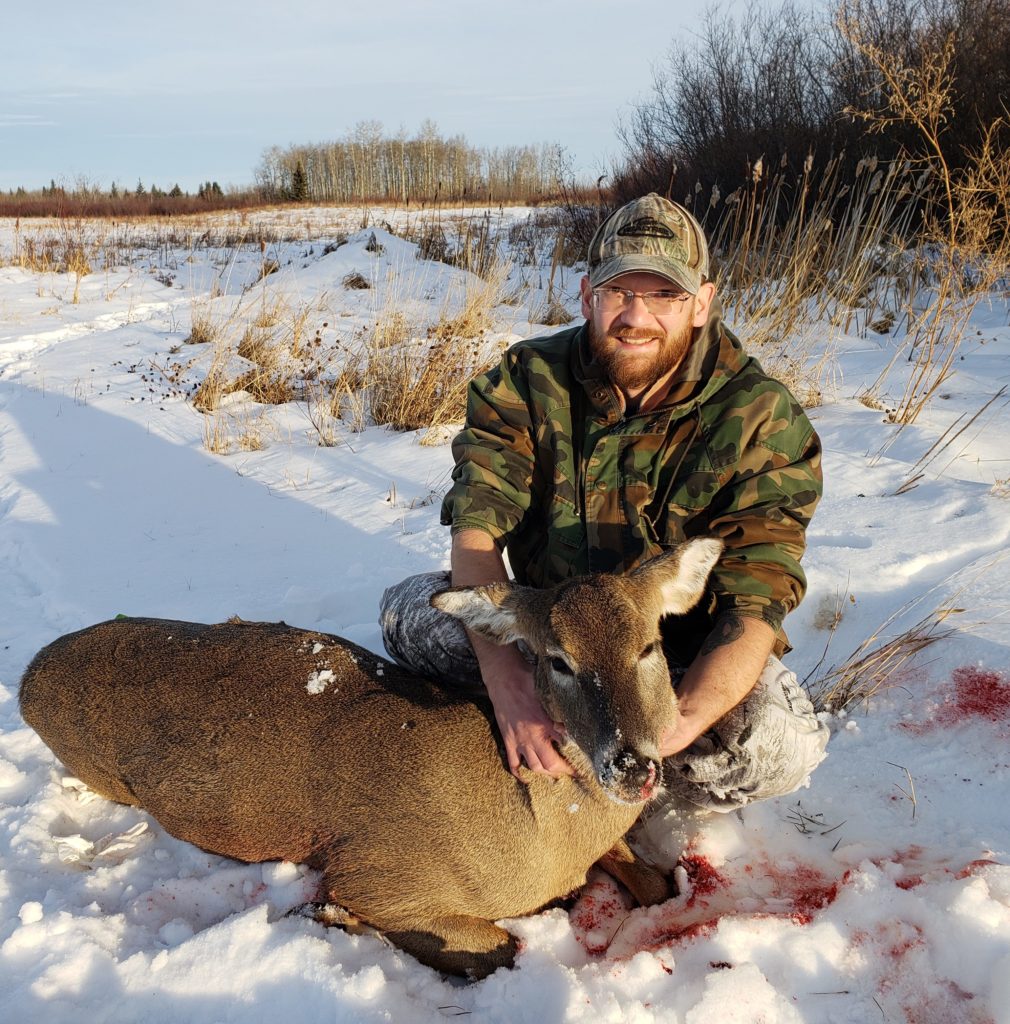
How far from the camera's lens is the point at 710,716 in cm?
293

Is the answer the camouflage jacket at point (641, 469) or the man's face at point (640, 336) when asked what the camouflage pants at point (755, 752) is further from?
the man's face at point (640, 336)

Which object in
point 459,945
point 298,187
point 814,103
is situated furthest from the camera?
point 298,187

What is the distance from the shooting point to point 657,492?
3523 mm

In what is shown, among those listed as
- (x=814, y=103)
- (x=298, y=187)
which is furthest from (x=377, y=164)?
(x=814, y=103)

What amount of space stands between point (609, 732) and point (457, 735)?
81 centimetres

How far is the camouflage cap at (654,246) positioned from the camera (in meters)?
3.36

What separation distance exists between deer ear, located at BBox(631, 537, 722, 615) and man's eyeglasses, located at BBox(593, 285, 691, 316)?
1070mm

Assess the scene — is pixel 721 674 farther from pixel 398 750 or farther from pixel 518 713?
pixel 398 750

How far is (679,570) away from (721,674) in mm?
404

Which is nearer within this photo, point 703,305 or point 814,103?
point 703,305

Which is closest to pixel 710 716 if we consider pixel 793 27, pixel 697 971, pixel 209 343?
pixel 697 971

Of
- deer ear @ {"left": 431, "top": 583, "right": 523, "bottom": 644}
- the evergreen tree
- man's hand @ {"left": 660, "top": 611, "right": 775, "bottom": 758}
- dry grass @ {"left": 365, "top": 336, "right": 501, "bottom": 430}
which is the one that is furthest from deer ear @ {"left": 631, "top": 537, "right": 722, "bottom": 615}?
A: the evergreen tree

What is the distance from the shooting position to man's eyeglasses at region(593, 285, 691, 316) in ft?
11.3

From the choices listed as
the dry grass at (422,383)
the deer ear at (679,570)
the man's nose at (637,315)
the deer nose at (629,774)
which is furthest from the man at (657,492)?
the dry grass at (422,383)
